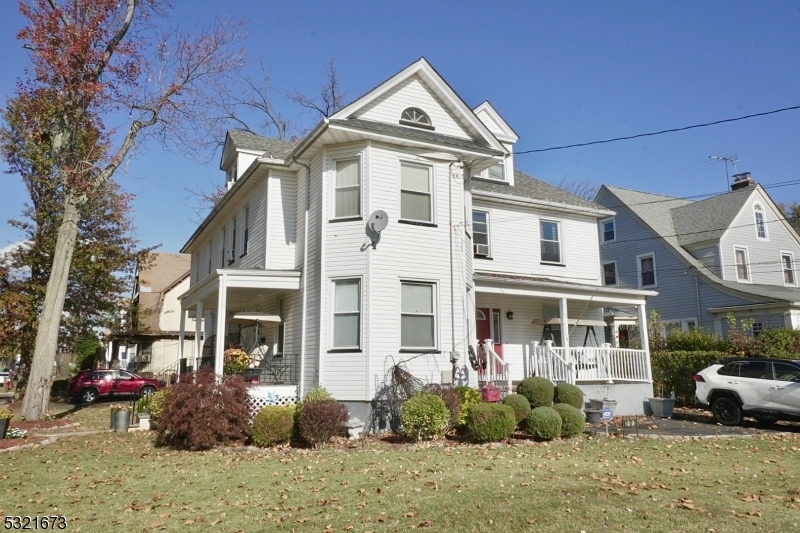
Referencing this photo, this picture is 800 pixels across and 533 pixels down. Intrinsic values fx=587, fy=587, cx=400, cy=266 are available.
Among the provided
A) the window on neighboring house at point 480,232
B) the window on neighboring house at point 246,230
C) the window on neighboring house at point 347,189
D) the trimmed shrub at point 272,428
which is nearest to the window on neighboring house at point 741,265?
the window on neighboring house at point 480,232

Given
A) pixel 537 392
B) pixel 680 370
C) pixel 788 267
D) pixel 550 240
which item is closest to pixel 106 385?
pixel 550 240

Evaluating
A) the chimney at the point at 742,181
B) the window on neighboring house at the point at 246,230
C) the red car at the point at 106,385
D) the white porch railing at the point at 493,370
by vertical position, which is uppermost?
the chimney at the point at 742,181

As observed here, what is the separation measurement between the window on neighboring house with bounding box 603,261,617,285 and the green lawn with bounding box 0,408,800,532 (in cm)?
2119

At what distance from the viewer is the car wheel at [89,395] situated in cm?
2638

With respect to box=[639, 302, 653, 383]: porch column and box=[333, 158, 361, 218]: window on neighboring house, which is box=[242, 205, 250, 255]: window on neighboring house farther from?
box=[639, 302, 653, 383]: porch column

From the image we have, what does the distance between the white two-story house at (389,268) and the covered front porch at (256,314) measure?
0.05 metres

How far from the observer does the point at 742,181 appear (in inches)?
1310

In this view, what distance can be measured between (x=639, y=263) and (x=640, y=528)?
27405mm

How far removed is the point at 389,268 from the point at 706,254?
880 inches

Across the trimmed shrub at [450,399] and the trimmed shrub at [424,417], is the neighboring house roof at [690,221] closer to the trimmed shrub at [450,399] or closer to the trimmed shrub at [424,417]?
the trimmed shrub at [450,399]

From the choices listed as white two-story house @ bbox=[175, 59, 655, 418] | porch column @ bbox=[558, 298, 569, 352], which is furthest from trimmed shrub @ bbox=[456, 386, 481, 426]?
porch column @ bbox=[558, 298, 569, 352]

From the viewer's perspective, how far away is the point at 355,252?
13.9 meters

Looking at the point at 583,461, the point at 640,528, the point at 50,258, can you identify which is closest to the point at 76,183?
the point at 50,258

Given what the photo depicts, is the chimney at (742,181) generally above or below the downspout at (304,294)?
above
